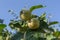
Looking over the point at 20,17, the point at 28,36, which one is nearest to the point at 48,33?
the point at 28,36

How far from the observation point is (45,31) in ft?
11.5

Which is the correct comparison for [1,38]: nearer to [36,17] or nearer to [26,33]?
[26,33]

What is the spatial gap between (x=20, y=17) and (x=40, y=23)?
366mm

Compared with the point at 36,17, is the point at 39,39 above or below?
below

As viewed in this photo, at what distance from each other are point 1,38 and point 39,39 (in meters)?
0.68

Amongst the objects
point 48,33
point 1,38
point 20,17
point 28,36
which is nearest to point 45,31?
point 48,33

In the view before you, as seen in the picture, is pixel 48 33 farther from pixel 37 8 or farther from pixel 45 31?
pixel 37 8

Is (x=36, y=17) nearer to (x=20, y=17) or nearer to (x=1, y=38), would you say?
(x=20, y=17)

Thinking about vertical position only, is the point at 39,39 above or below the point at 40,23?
below

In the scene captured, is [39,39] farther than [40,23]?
No

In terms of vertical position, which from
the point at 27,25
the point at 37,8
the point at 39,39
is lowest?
the point at 39,39

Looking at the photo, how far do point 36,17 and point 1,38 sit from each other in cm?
71

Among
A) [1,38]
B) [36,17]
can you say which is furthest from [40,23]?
[1,38]

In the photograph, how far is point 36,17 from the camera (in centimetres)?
369
